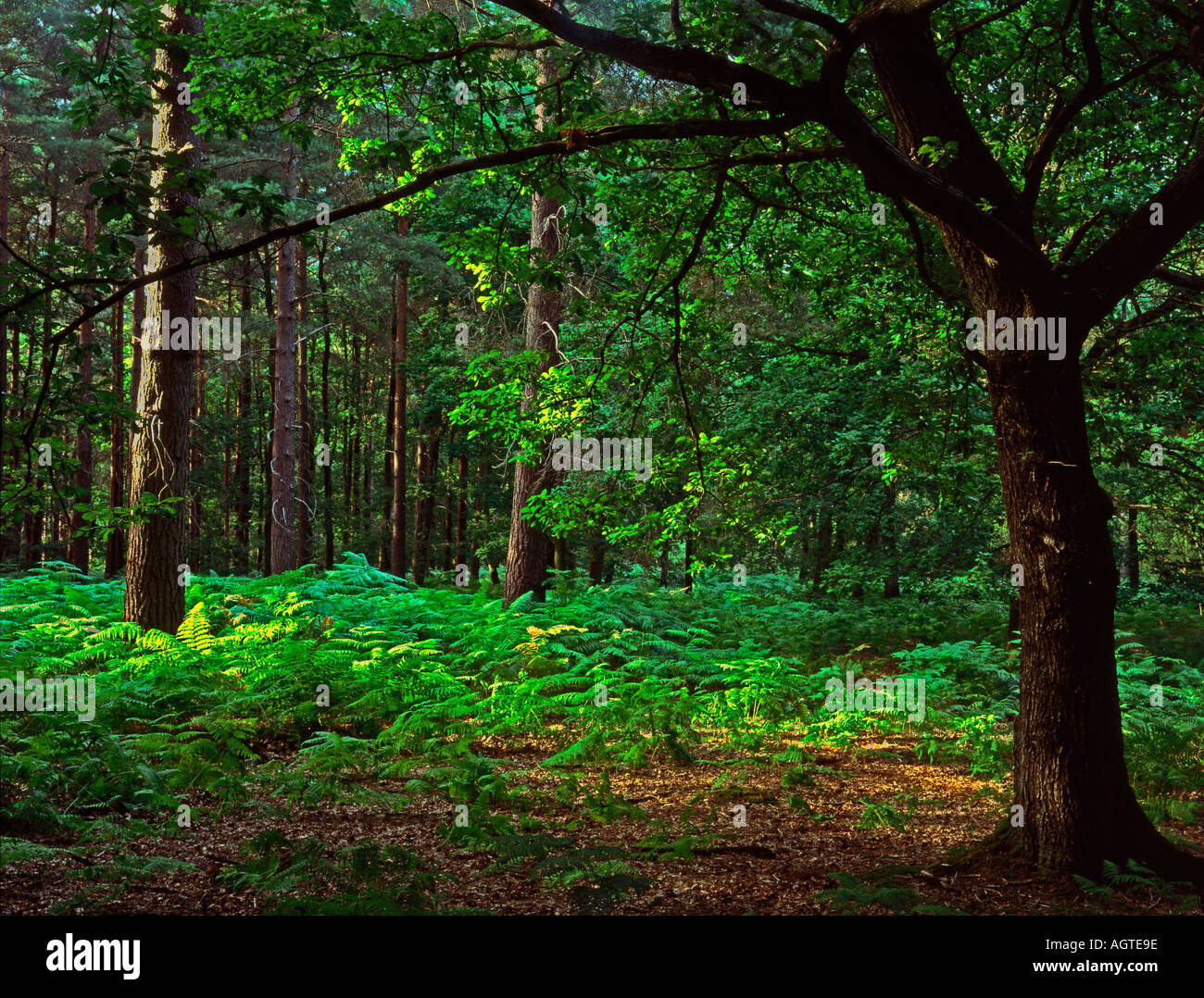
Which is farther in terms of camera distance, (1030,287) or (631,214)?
(631,214)

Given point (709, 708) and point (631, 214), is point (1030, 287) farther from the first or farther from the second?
point (709, 708)

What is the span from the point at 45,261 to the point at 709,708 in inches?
280

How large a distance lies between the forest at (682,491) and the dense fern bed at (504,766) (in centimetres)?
5

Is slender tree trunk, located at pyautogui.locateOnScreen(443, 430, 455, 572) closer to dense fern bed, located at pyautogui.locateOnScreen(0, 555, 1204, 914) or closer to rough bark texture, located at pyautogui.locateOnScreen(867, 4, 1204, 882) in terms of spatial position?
dense fern bed, located at pyautogui.locateOnScreen(0, 555, 1204, 914)

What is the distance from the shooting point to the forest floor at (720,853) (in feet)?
14.2

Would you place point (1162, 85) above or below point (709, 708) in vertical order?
above

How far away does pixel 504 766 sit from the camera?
7.39 m

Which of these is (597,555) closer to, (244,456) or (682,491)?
(244,456)

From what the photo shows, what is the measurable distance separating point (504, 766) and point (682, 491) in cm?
279

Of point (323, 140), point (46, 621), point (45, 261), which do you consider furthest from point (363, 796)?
point (323, 140)

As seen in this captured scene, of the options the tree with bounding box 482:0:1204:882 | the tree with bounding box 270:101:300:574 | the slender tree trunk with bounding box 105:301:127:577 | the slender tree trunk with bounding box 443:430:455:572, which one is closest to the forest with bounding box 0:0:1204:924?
the tree with bounding box 482:0:1204:882

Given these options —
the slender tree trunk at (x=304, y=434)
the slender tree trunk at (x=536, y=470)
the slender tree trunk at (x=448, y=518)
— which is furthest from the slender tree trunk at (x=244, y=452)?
the slender tree trunk at (x=536, y=470)

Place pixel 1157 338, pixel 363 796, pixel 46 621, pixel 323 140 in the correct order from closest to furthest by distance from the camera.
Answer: pixel 363 796, pixel 1157 338, pixel 46 621, pixel 323 140

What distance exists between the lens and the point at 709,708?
9203 millimetres
